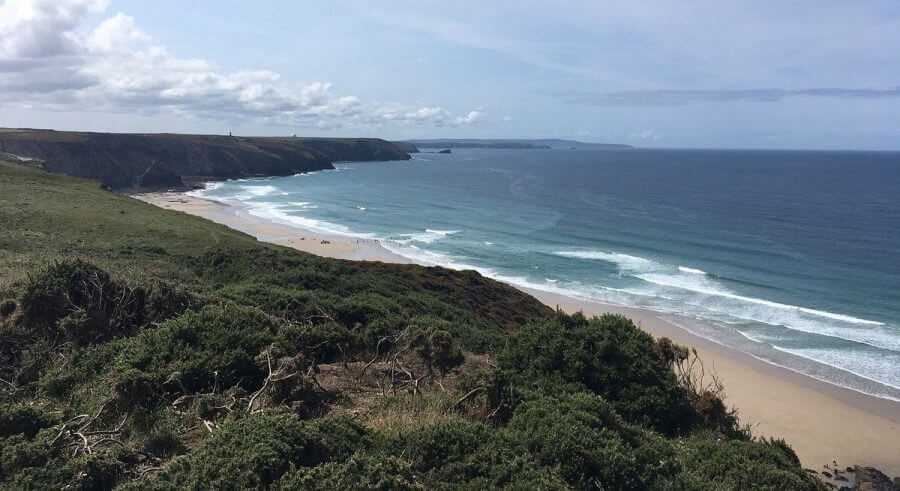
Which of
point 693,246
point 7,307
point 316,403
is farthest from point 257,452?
point 693,246

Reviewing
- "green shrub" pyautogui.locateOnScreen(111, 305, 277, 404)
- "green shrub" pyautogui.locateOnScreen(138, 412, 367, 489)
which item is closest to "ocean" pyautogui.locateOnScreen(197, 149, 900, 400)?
"green shrub" pyautogui.locateOnScreen(111, 305, 277, 404)

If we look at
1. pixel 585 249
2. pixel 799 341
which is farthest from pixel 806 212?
pixel 799 341

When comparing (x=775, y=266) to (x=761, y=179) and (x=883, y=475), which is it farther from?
(x=761, y=179)

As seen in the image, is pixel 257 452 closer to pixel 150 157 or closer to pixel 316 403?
pixel 316 403

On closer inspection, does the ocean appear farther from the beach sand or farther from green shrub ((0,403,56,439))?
green shrub ((0,403,56,439))

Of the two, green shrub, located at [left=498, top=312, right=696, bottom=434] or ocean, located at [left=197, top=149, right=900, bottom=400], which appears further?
ocean, located at [left=197, top=149, right=900, bottom=400]
